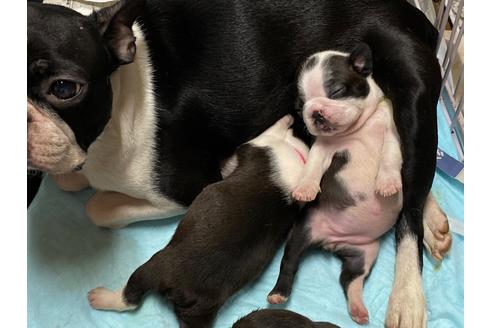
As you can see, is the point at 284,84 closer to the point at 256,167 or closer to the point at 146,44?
the point at 256,167

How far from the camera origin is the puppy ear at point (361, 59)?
2141 millimetres

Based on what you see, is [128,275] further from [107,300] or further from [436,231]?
[436,231]

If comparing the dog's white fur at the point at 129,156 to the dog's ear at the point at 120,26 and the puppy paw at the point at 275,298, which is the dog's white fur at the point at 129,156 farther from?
the puppy paw at the point at 275,298

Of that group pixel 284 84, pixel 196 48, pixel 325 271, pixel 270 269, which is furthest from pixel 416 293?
pixel 196 48

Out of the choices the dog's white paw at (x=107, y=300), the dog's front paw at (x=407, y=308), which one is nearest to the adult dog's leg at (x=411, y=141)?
the dog's front paw at (x=407, y=308)

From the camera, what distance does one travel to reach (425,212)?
92.4 inches

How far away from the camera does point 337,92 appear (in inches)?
85.0

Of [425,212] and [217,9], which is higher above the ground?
[217,9]

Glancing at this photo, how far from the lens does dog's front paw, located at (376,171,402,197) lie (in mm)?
2043

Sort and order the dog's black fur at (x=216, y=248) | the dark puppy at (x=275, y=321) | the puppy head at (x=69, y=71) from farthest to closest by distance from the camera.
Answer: the dog's black fur at (x=216, y=248)
the dark puppy at (x=275, y=321)
the puppy head at (x=69, y=71)

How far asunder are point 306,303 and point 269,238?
364 mm

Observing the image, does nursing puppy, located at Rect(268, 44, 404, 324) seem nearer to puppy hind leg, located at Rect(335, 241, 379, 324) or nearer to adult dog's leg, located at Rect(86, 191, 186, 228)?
puppy hind leg, located at Rect(335, 241, 379, 324)

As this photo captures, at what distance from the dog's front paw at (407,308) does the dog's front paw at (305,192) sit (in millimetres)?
483

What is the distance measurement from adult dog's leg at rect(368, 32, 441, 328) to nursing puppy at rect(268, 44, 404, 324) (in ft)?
0.16
